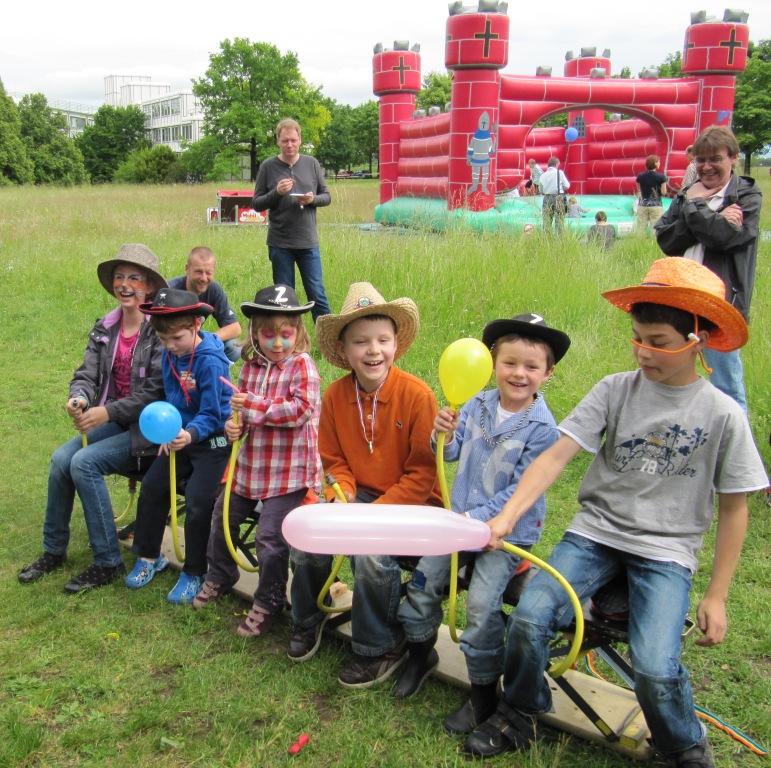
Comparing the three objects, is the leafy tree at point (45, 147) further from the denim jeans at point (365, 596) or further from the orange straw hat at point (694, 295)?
the orange straw hat at point (694, 295)

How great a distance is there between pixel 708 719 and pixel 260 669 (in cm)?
163

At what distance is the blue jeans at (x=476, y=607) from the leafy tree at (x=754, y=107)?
141 ft

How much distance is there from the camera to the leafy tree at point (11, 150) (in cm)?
4503

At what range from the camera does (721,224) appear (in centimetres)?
396

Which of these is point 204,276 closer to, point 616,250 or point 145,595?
point 145,595

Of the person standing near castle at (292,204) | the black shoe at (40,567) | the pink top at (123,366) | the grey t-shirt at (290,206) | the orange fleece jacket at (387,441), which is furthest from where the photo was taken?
the grey t-shirt at (290,206)

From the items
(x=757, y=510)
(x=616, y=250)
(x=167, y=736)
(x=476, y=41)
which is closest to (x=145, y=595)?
(x=167, y=736)

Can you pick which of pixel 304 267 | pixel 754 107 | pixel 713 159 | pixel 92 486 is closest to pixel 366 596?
pixel 92 486

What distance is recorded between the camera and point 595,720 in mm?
2320

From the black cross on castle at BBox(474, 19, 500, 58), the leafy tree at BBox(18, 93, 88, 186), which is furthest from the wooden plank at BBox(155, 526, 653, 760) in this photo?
the leafy tree at BBox(18, 93, 88, 186)

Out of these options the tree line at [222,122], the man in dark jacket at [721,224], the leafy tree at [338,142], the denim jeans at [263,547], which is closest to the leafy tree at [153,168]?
the tree line at [222,122]

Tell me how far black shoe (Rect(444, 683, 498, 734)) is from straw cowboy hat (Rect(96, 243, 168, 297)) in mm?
2562

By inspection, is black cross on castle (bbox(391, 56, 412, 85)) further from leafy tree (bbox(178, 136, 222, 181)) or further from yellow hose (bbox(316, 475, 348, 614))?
leafy tree (bbox(178, 136, 222, 181))

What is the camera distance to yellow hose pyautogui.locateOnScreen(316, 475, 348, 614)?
2.71m
